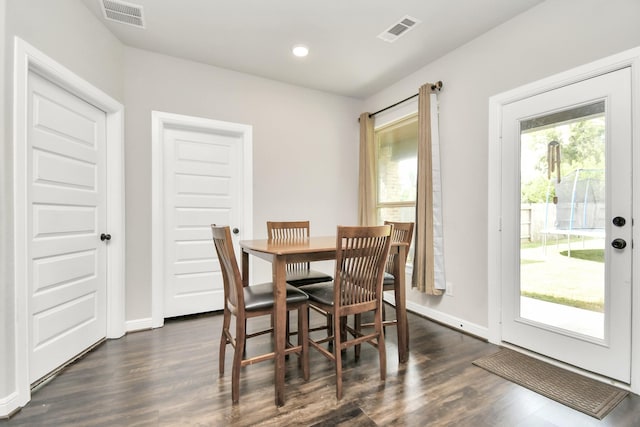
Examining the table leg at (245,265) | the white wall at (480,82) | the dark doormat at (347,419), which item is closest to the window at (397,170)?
the white wall at (480,82)

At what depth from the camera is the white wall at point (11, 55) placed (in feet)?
5.29

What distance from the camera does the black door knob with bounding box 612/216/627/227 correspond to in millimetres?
1858

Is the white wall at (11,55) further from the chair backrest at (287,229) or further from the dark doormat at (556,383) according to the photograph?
the dark doormat at (556,383)

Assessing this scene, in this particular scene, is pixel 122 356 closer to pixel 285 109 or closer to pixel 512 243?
pixel 285 109

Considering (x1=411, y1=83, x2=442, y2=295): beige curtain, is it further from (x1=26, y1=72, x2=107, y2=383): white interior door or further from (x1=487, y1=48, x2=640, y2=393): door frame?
(x1=26, y1=72, x2=107, y2=383): white interior door

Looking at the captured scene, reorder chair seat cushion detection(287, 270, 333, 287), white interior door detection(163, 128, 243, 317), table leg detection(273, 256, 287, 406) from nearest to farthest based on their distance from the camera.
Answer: table leg detection(273, 256, 287, 406) → chair seat cushion detection(287, 270, 333, 287) → white interior door detection(163, 128, 243, 317)

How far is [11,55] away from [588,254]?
3.86 meters

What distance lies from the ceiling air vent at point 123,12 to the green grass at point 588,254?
12.4ft

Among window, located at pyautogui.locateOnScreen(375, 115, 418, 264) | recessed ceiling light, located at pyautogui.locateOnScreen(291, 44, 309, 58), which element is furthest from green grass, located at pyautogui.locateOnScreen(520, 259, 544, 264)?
recessed ceiling light, located at pyautogui.locateOnScreen(291, 44, 309, 58)

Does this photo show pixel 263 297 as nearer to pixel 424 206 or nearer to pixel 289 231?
pixel 289 231

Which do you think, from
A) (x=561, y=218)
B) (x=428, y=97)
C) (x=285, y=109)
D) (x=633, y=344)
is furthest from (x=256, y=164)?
(x=633, y=344)

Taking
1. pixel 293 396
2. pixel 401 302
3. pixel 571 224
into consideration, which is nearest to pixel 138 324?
pixel 293 396

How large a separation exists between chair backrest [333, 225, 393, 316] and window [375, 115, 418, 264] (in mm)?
1732

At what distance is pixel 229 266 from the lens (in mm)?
1800
